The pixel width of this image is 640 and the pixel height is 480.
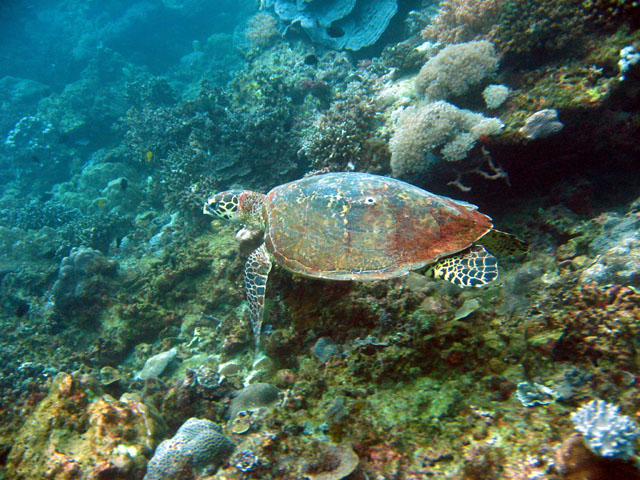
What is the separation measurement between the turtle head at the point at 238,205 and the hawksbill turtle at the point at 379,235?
1.10 m

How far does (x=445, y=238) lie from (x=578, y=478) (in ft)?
6.39

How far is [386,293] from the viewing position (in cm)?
294

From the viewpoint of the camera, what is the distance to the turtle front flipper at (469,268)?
267 cm

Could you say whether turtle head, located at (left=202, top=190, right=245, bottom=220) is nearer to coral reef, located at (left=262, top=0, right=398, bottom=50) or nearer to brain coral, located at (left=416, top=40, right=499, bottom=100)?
brain coral, located at (left=416, top=40, right=499, bottom=100)

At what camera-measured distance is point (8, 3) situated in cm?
2720

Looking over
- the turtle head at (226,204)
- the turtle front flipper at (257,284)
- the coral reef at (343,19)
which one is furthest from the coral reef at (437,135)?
the coral reef at (343,19)

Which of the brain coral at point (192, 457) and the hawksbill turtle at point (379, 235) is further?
the hawksbill turtle at point (379, 235)

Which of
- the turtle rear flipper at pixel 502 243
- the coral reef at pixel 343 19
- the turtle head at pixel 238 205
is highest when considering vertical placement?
the coral reef at pixel 343 19

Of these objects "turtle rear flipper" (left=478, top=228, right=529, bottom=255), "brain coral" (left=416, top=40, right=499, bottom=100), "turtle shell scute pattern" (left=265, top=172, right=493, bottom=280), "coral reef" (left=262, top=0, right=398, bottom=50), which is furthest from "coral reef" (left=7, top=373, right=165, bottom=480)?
"coral reef" (left=262, top=0, right=398, bottom=50)

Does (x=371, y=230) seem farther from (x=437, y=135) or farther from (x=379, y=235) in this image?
(x=437, y=135)

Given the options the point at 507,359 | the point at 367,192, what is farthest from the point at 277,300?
the point at 507,359

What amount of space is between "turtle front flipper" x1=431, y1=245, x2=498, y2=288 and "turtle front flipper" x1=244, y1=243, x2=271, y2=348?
2.08m

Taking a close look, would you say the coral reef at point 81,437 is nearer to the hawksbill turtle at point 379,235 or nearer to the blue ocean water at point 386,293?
the blue ocean water at point 386,293

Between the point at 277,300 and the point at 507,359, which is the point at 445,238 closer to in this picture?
the point at 507,359
